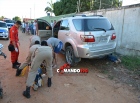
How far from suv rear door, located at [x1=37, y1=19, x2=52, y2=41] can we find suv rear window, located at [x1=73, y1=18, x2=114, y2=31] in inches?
→ 99.0

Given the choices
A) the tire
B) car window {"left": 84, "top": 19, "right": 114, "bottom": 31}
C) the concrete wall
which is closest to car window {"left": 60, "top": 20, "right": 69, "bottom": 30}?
the tire

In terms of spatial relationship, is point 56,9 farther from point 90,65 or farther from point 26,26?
point 90,65

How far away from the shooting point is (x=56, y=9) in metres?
24.6

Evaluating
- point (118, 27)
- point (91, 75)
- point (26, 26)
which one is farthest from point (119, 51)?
point (26, 26)

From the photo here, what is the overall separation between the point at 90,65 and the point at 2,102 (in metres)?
3.46

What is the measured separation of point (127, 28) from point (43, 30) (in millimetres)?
4178

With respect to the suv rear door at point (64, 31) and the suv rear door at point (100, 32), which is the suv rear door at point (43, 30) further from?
the suv rear door at point (100, 32)

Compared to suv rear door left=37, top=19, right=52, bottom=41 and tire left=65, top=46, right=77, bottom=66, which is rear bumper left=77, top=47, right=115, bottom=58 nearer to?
tire left=65, top=46, right=77, bottom=66

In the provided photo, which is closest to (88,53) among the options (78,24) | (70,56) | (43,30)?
(70,56)

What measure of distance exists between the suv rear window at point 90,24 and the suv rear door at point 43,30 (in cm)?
251

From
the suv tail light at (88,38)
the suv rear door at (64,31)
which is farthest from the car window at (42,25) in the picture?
the suv tail light at (88,38)

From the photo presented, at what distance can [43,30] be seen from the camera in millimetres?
7078

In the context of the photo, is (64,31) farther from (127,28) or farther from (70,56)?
(127,28)

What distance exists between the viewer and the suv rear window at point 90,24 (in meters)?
4.56
